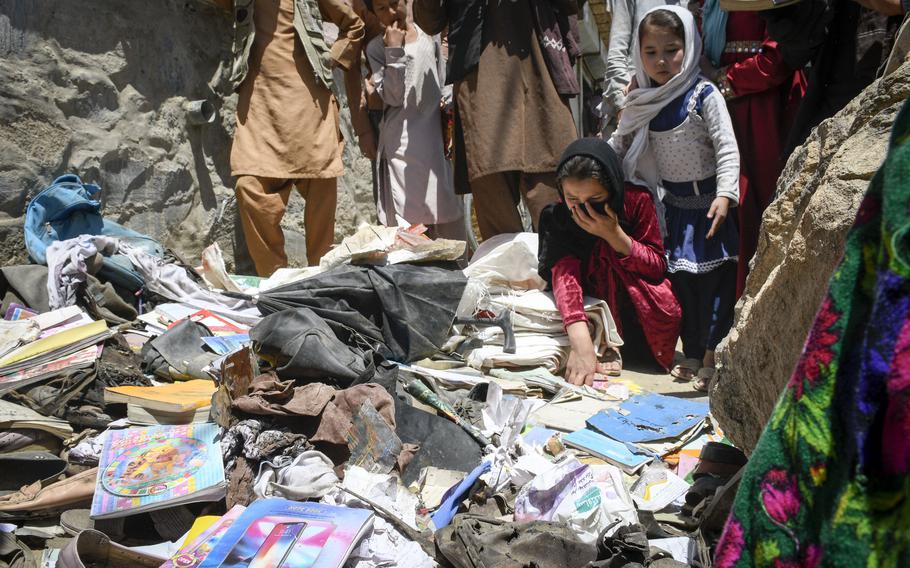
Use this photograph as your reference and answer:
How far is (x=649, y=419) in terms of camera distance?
8.49ft

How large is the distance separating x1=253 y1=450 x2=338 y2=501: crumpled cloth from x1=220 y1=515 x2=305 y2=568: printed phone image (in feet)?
0.67

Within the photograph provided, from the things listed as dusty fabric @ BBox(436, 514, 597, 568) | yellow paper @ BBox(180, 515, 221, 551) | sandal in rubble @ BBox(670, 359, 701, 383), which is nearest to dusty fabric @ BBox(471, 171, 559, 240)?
sandal in rubble @ BBox(670, 359, 701, 383)

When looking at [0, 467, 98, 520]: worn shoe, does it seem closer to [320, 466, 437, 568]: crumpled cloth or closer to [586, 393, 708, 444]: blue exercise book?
[320, 466, 437, 568]: crumpled cloth

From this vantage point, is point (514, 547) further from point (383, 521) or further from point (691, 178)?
point (691, 178)

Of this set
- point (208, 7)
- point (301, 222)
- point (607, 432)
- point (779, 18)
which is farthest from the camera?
point (301, 222)

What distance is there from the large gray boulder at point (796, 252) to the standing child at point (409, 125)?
2887 millimetres

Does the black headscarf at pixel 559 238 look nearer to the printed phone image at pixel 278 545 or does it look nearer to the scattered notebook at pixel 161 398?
the scattered notebook at pixel 161 398

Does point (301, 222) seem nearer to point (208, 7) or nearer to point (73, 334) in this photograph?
point (208, 7)

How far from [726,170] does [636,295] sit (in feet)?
2.26

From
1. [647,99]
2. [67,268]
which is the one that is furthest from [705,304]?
[67,268]

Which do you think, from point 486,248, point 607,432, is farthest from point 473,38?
point 607,432

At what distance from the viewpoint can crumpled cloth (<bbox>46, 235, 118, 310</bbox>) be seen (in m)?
2.99

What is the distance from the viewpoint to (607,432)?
2.49 m

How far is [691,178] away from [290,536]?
254 centimetres
